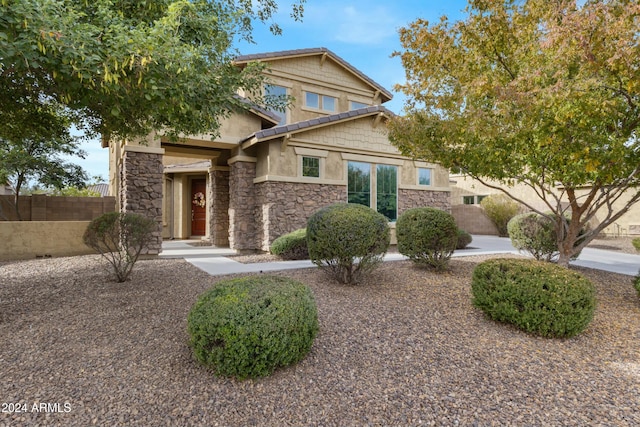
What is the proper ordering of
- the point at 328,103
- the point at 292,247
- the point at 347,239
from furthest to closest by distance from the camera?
the point at 328,103 → the point at 292,247 → the point at 347,239

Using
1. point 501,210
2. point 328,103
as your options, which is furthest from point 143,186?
point 501,210

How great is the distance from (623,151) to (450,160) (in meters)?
2.28

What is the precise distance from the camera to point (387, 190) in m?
11.8

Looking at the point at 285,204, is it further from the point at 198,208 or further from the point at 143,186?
the point at 198,208

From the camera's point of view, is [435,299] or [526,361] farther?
[435,299]

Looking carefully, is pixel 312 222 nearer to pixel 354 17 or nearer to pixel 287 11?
pixel 287 11

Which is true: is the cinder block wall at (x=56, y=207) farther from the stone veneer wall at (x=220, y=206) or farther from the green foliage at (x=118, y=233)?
the green foliage at (x=118, y=233)

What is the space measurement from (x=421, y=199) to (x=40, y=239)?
12823 mm

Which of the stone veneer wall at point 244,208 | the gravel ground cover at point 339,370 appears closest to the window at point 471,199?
the stone veneer wall at point 244,208

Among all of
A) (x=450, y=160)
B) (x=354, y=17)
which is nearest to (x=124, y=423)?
(x=450, y=160)

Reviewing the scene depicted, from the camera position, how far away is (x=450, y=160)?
5.73 meters

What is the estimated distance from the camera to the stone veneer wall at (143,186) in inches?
350

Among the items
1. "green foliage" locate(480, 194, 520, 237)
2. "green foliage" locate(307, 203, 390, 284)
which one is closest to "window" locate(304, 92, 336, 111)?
"green foliage" locate(307, 203, 390, 284)

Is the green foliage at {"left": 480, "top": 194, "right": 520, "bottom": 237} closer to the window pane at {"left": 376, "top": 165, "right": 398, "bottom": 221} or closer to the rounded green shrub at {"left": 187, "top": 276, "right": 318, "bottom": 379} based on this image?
the window pane at {"left": 376, "top": 165, "right": 398, "bottom": 221}
